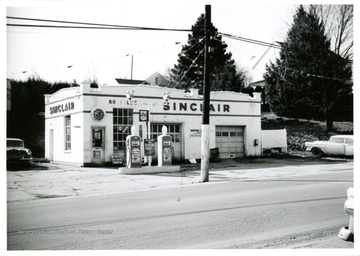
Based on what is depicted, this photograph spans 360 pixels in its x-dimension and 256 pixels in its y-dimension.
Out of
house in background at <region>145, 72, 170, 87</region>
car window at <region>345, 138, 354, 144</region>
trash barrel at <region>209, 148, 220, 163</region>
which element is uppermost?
house in background at <region>145, 72, 170, 87</region>

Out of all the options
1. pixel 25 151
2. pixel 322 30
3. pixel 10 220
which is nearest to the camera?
pixel 10 220

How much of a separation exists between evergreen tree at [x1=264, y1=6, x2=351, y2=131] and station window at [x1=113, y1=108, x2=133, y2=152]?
731 cm

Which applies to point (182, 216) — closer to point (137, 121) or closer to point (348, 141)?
point (348, 141)

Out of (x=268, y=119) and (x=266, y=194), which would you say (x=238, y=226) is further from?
(x=268, y=119)

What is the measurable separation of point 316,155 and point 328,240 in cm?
1503

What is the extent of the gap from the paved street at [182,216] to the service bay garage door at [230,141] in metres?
9.26

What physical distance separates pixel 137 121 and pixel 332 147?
9.67 metres

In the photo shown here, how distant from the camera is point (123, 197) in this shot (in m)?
9.75

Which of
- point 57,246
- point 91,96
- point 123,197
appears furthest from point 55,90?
point 57,246

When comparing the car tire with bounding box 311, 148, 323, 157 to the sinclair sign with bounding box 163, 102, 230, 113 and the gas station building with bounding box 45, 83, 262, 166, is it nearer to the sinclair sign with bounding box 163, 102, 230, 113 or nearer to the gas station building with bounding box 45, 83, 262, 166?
A: the gas station building with bounding box 45, 83, 262, 166

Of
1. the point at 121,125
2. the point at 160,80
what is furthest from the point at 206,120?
the point at 160,80

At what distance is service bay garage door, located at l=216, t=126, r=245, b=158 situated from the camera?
839 inches

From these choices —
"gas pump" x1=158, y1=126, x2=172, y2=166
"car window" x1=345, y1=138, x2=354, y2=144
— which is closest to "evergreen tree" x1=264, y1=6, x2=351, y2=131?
"car window" x1=345, y1=138, x2=354, y2=144

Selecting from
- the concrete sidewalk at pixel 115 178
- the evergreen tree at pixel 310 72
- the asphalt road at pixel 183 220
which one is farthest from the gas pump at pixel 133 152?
the evergreen tree at pixel 310 72
